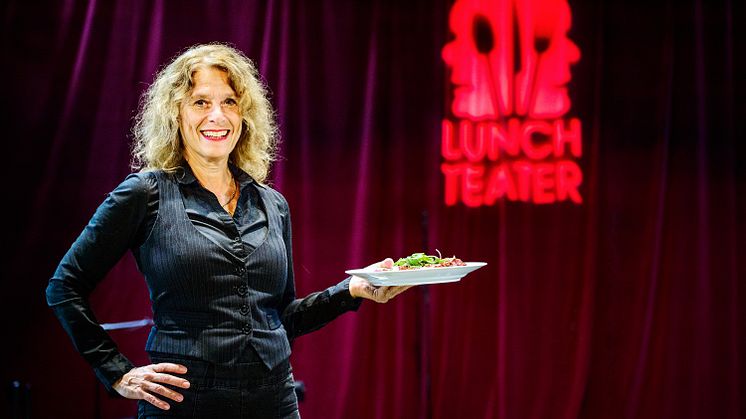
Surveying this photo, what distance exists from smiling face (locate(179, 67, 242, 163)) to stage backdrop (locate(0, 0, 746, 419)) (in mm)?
2027

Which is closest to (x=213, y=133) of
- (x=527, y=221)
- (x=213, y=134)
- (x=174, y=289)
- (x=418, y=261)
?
(x=213, y=134)

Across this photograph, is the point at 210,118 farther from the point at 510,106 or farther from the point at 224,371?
the point at 510,106

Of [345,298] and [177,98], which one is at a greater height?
[177,98]

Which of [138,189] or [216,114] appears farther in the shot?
[216,114]

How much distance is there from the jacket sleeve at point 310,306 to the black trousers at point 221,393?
0.72 feet

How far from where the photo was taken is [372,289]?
63.6 inches

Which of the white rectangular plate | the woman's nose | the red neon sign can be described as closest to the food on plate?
the white rectangular plate

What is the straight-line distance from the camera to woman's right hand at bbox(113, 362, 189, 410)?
134 cm

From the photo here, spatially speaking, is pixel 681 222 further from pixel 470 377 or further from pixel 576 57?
pixel 470 377

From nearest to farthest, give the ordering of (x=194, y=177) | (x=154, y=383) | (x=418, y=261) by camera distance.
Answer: (x=154, y=383), (x=194, y=177), (x=418, y=261)

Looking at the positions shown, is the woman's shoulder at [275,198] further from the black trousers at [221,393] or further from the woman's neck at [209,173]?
the black trousers at [221,393]

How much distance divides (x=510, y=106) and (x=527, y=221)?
1.88 feet

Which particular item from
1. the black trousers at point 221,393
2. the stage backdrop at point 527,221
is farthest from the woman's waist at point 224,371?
the stage backdrop at point 527,221

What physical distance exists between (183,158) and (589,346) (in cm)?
261
